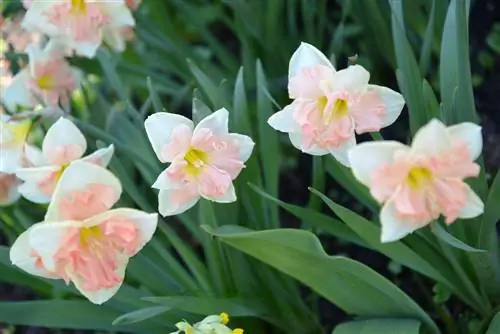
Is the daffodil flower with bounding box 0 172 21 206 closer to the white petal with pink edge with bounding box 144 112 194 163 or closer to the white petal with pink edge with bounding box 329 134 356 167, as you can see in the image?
the white petal with pink edge with bounding box 144 112 194 163

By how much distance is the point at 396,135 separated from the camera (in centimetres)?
158

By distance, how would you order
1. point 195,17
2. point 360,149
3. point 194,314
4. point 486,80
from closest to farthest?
point 360,149, point 194,314, point 486,80, point 195,17

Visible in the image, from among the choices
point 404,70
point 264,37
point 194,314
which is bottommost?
point 194,314

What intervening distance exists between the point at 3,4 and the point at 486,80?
3.47 ft

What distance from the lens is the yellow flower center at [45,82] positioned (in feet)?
4.57

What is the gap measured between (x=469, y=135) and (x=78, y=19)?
0.71m

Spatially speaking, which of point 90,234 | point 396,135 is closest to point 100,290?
point 90,234

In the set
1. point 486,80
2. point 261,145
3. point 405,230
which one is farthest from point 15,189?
point 486,80

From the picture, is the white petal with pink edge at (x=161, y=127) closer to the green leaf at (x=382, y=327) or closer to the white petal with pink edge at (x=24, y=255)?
the white petal with pink edge at (x=24, y=255)

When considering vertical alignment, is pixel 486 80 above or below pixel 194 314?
above

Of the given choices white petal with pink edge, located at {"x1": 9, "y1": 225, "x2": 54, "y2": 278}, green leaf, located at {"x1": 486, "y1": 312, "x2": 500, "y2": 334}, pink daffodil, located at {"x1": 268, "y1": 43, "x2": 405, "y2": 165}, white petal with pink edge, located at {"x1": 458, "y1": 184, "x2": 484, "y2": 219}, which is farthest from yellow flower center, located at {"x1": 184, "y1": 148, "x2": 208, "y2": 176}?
green leaf, located at {"x1": 486, "y1": 312, "x2": 500, "y2": 334}

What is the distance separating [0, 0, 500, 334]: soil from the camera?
1.43 metres

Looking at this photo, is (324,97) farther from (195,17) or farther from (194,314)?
(195,17)

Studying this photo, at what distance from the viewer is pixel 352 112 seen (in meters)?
0.93
